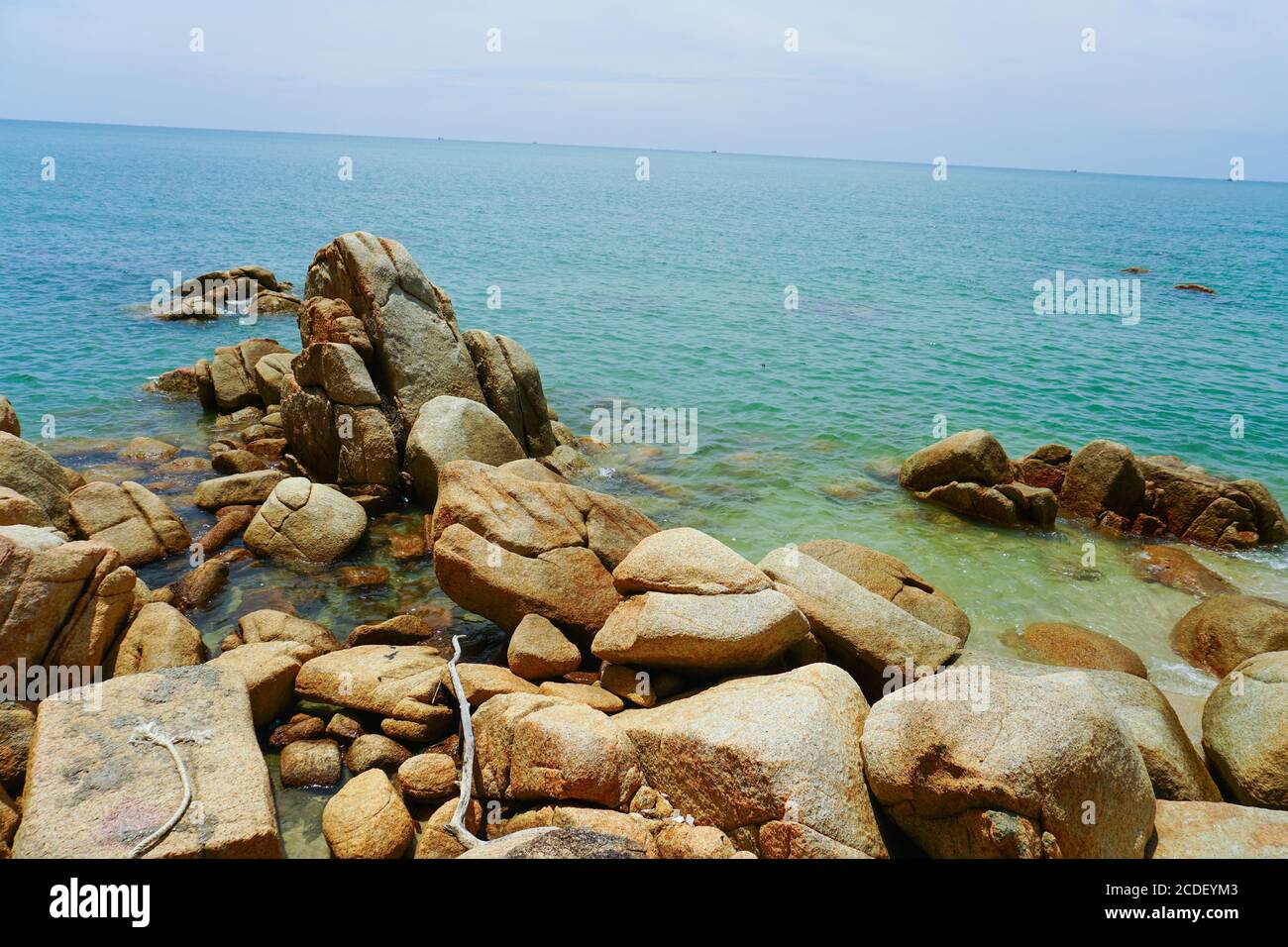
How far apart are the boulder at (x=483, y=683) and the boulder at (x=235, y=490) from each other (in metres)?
8.03

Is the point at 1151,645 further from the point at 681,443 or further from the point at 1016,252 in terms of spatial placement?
the point at 1016,252

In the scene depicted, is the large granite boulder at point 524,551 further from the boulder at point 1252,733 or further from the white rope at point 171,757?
the boulder at point 1252,733

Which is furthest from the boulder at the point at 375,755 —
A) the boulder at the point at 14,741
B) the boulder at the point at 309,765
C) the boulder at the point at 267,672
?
the boulder at the point at 14,741

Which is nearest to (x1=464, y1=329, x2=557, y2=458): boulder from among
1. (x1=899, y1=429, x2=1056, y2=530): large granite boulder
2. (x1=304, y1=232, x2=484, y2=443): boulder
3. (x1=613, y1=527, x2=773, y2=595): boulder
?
(x1=304, y1=232, x2=484, y2=443): boulder

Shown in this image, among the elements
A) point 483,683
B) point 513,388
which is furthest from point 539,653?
point 513,388

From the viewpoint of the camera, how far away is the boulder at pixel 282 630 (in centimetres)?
1119

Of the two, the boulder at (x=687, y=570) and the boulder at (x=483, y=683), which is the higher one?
the boulder at (x=687, y=570)

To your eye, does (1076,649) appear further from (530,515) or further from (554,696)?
(530,515)

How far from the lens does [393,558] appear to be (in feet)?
48.2

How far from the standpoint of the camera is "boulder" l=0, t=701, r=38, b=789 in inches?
312

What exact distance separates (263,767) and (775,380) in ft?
76.7

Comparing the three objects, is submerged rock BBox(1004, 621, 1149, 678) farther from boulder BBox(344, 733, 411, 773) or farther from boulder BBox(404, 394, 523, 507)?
boulder BBox(404, 394, 523, 507)

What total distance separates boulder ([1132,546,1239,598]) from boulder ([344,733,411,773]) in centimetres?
1479

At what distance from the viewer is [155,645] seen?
9984 millimetres
